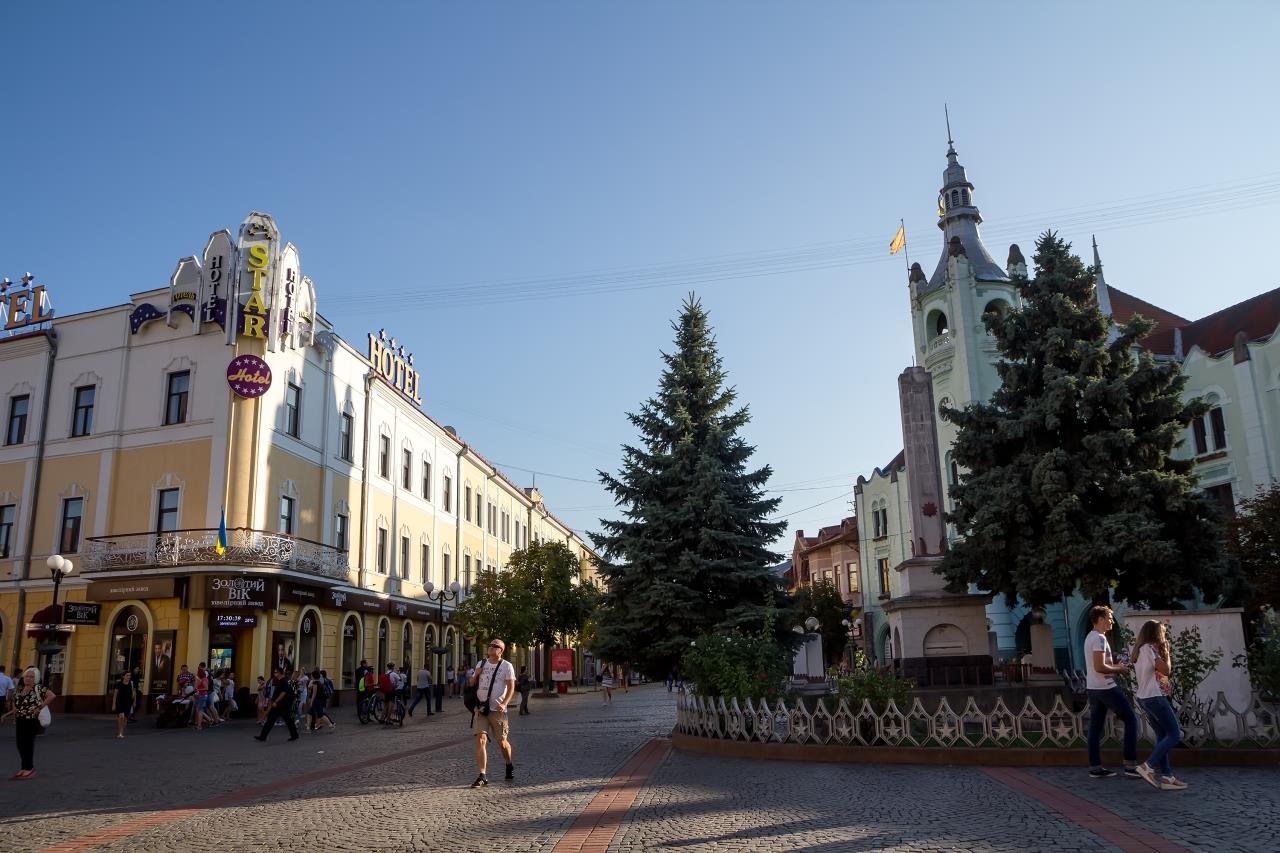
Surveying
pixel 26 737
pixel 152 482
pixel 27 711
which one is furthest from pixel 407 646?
pixel 27 711

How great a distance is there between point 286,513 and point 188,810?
76.4 feet

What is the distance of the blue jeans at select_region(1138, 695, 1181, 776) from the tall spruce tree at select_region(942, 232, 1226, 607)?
9.71 metres

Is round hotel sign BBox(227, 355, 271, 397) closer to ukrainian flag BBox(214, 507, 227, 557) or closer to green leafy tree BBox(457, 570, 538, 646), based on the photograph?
ukrainian flag BBox(214, 507, 227, 557)

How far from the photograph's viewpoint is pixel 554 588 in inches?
1799

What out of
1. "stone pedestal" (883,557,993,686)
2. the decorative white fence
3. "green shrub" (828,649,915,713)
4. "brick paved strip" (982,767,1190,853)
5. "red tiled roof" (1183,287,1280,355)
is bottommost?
→ "brick paved strip" (982,767,1190,853)

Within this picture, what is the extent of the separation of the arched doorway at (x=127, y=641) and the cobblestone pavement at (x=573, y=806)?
47.5 ft

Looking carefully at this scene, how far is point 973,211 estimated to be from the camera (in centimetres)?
4938

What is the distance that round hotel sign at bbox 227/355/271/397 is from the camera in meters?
29.9

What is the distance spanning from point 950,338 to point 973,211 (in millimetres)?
8838

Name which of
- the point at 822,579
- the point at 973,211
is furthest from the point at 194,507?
the point at 822,579

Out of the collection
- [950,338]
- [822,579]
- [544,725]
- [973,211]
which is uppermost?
[973,211]

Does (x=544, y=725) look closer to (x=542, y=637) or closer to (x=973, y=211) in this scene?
(x=542, y=637)

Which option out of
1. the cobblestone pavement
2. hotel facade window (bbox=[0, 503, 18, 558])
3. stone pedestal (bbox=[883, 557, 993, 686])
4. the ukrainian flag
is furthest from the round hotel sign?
stone pedestal (bbox=[883, 557, 993, 686])

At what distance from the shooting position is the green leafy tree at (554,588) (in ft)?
148
